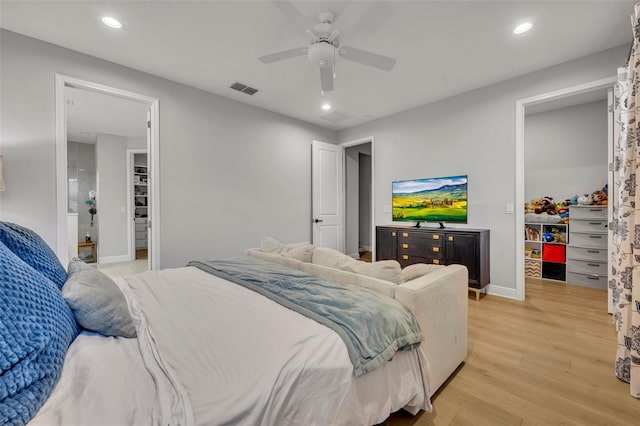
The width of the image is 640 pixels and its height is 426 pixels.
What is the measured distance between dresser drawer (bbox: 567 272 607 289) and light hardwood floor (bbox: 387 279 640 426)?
102 cm

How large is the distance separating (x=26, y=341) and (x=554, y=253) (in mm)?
5562

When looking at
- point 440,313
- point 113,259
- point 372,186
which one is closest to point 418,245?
point 372,186

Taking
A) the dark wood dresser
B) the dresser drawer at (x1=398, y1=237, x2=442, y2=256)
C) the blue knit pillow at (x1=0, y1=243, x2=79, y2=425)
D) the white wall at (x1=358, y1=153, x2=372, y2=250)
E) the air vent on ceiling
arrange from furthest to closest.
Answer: the white wall at (x1=358, y1=153, x2=372, y2=250) → the dresser drawer at (x1=398, y1=237, x2=442, y2=256) → the air vent on ceiling → the dark wood dresser → the blue knit pillow at (x1=0, y1=243, x2=79, y2=425)

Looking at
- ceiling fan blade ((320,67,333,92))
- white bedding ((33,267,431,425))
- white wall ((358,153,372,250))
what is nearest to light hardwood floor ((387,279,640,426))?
white bedding ((33,267,431,425))

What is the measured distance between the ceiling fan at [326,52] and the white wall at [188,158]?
181cm

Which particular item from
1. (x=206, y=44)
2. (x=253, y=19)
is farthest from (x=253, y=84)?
(x=253, y=19)

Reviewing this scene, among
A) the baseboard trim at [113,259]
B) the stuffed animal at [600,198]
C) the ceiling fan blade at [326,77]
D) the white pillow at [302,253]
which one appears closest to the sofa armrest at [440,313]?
the white pillow at [302,253]

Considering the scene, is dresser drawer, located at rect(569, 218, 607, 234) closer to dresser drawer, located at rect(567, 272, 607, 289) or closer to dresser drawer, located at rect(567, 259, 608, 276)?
dresser drawer, located at rect(567, 259, 608, 276)

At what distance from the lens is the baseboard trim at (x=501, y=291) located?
3.42 meters

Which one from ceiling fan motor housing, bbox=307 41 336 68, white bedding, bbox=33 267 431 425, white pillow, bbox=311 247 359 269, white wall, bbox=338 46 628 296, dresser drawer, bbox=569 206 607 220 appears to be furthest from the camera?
dresser drawer, bbox=569 206 607 220

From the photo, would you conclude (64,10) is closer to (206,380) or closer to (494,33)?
(206,380)

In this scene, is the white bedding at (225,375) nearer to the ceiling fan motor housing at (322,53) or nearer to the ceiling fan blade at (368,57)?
the ceiling fan motor housing at (322,53)

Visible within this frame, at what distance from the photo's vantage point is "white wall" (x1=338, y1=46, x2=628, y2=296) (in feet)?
10.2

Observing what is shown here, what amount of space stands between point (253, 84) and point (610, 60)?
12.8ft
